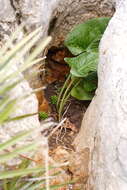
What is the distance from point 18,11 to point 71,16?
22.8 inches

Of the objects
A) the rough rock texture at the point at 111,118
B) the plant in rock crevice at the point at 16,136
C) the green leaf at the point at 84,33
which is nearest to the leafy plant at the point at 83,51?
the green leaf at the point at 84,33

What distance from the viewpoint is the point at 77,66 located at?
2615 mm

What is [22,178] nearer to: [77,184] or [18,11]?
[77,184]

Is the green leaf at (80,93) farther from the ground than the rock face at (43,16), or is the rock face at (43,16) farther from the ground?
the rock face at (43,16)

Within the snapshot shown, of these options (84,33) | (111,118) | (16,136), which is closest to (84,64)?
(84,33)

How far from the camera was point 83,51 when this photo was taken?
2.75 m

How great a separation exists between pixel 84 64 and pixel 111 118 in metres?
0.86

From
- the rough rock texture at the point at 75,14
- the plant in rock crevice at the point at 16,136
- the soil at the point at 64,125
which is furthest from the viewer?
the rough rock texture at the point at 75,14

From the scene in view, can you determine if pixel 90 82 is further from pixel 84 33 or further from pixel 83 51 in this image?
pixel 84 33

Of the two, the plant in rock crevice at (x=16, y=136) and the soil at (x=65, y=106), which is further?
the soil at (x=65, y=106)

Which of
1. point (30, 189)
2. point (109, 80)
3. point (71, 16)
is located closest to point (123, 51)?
point (109, 80)

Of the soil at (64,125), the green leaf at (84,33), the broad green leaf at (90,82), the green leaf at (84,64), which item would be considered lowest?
the soil at (64,125)

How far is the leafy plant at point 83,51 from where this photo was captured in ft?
8.79

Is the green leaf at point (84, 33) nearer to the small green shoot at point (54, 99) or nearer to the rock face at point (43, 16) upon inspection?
the rock face at point (43, 16)
